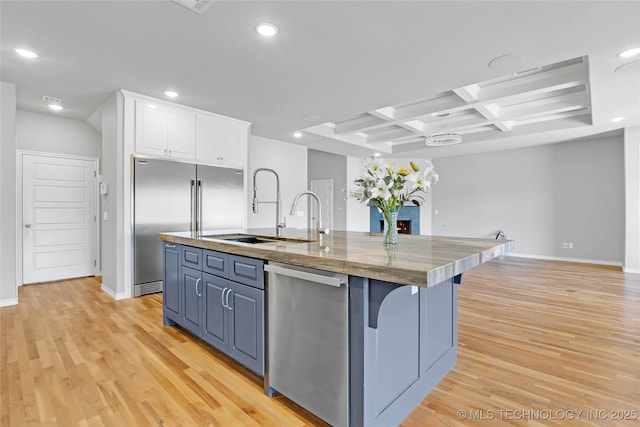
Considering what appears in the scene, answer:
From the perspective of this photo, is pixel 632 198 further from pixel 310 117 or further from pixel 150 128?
pixel 150 128

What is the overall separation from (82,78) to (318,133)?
3.63 m

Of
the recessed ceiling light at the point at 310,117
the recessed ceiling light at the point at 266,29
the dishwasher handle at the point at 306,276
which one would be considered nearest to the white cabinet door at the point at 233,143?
the recessed ceiling light at the point at 310,117

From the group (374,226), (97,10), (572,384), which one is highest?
(97,10)

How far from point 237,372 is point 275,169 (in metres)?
4.87

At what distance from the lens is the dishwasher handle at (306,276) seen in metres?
1.38

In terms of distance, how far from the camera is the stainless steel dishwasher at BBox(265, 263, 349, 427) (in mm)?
1402

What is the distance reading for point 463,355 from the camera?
2.35m

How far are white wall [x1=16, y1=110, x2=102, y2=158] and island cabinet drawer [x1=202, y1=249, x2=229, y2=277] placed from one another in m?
4.23

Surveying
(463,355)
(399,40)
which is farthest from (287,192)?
(463,355)

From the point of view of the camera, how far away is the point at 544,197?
7.03m

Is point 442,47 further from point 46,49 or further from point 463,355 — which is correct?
point 46,49

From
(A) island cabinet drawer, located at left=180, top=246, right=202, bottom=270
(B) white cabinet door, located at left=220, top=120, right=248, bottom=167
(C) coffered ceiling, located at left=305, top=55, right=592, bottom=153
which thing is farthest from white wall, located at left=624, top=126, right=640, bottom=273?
(A) island cabinet drawer, located at left=180, top=246, right=202, bottom=270

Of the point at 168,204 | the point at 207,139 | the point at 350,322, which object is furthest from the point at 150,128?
the point at 350,322

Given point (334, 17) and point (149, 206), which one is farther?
point (149, 206)
